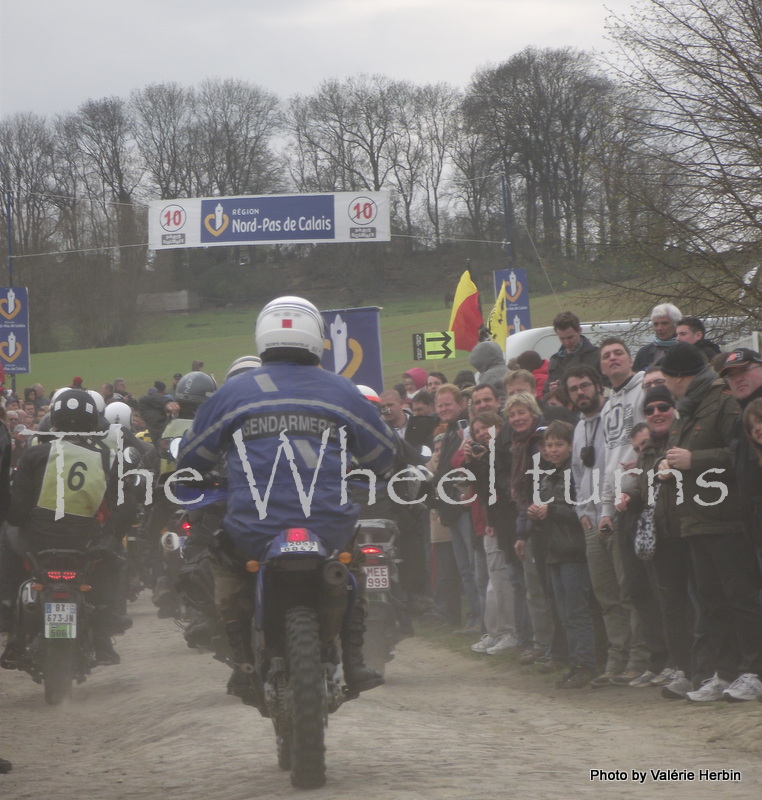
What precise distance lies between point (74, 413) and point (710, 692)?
15.8 ft

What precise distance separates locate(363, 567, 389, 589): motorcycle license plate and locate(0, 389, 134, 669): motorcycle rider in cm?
191

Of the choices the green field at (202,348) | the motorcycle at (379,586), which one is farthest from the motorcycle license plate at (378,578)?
the green field at (202,348)

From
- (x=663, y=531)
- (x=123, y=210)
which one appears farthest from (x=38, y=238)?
(x=663, y=531)

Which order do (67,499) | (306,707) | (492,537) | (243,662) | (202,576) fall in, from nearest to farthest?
(306,707)
(243,662)
(202,576)
(67,499)
(492,537)

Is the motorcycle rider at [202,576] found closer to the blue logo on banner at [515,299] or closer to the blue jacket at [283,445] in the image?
the blue jacket at [283,445]

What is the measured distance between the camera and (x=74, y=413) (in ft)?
31.3

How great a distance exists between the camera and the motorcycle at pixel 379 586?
31.7 ft

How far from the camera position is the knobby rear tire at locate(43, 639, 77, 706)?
30.0 feet

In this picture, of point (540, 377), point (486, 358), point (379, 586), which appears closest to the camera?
point (379, 586)

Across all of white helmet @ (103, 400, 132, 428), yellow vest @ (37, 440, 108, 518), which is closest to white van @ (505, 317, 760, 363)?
white helmet @ (103, 400, 132, 428)

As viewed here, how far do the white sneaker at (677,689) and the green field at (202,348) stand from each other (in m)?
38.3

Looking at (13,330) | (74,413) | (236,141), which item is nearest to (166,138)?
(236,141)

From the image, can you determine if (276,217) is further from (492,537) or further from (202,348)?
(202,348)

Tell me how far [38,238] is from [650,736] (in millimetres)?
56174
